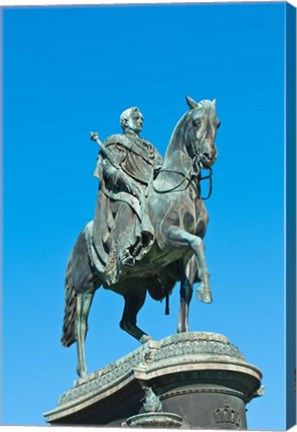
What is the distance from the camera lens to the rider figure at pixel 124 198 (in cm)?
3023

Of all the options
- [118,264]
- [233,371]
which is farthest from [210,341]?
[118,264]

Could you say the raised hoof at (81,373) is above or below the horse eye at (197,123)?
below

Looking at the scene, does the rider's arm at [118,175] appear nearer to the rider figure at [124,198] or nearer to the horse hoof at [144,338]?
the rider figure at [124,198]

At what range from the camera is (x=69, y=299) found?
3250cm

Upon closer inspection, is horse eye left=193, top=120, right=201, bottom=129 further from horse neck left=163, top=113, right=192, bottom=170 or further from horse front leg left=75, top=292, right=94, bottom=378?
horse front leg left=75, top=292, right=94, bottom=378

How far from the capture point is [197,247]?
2934 centimetres

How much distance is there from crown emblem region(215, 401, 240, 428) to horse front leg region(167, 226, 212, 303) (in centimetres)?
153

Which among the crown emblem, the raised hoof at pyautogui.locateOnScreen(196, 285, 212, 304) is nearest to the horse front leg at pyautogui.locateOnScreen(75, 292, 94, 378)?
the raised hoof at pyautogui.locateOnScreen(196, 285, 212, 304)

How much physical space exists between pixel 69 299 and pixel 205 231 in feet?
11.1

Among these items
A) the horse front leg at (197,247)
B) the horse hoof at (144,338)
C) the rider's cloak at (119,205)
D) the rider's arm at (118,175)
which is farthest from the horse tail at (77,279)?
the horse front leg at (197,247)

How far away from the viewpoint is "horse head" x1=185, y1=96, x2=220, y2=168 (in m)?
29.5

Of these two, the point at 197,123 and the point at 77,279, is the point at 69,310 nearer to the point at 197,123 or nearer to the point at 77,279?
the point at 77,279

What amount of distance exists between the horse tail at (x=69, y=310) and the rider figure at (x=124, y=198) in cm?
122

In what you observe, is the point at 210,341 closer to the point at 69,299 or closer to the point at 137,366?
the point at 137,366
